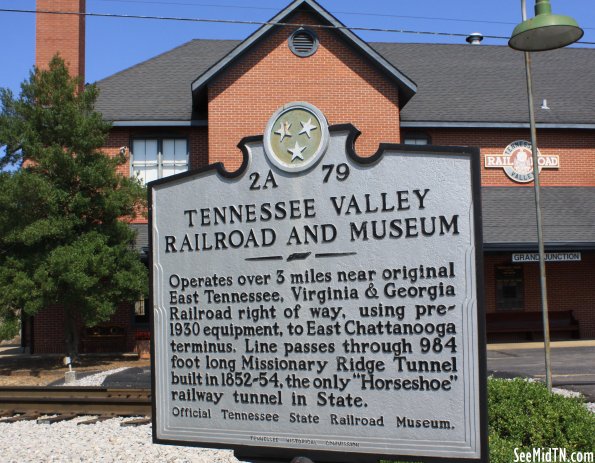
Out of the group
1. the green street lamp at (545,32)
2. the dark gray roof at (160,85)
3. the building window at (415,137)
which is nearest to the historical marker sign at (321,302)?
the green street lamp at (545,32)

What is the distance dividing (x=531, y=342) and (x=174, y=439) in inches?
728

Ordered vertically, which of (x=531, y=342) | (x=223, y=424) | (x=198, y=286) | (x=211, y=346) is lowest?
(x=531, y=342)

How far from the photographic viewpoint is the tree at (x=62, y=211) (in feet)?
51.0

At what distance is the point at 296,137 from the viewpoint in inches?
154

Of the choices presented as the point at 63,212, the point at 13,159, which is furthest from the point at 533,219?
the point at 13,159

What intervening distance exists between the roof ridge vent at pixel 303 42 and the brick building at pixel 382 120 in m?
0.03

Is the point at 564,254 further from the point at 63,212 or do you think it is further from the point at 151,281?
the point at 151,281

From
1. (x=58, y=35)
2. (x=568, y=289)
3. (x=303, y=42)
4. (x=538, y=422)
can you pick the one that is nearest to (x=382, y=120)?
(x=303, y=42)

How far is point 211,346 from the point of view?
4.04 m

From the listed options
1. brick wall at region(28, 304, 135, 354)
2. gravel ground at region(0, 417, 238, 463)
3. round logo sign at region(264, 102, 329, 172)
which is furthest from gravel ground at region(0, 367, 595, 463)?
brick wall at region(28, 304, 135, 354)

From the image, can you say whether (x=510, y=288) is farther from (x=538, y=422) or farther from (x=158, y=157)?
(x=538, y=422)

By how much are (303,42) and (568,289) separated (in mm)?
11246

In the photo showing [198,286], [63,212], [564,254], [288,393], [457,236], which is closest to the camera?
[457,236]

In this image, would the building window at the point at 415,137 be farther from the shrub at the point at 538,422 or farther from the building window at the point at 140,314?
the shrub at the point at 538,422
